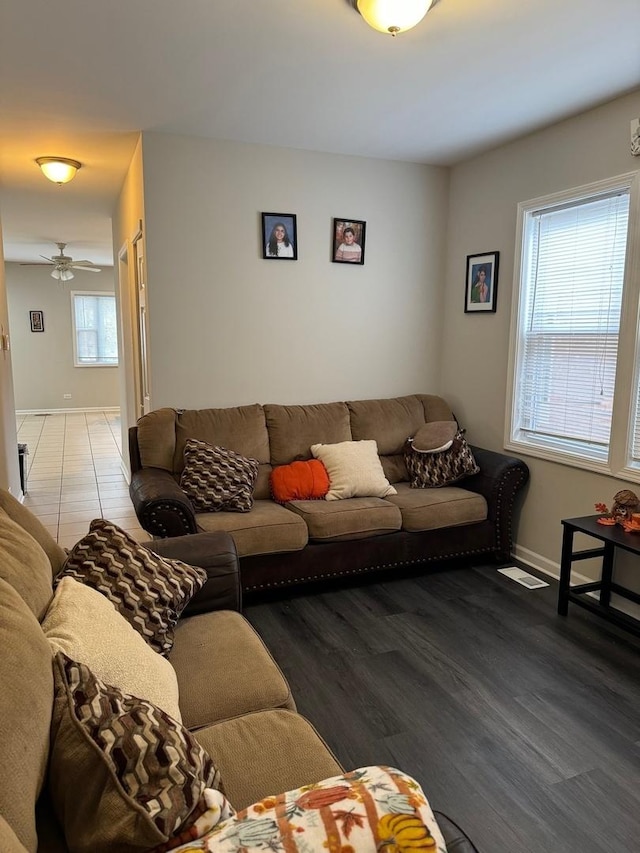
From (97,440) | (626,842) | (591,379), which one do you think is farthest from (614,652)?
(97,440)

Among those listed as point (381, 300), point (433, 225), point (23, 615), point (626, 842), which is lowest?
point (626, 842)

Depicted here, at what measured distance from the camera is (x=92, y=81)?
2.79 meters

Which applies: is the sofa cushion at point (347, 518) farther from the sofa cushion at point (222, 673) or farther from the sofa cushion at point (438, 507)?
the sofa cushion at point (222, 673)

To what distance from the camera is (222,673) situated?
5.53 feet

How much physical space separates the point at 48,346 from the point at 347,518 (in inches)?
345

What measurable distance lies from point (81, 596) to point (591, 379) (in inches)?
112

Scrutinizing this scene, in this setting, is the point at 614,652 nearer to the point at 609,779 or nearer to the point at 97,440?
the point at 609,779

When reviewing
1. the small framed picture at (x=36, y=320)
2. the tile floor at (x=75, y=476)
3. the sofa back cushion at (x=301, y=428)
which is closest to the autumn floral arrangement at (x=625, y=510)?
the sofa back cushion at (x=301, y=428)

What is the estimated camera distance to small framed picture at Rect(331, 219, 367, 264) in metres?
4.04

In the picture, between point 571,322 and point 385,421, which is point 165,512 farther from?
point 571,322

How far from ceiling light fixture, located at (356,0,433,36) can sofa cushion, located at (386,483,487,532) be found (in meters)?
2.33

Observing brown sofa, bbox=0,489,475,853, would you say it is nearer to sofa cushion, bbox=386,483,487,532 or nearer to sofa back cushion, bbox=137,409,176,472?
sofa back cushion, bbox=137,409,176,472

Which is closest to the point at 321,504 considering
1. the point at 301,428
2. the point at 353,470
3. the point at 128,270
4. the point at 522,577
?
the point at 353,470

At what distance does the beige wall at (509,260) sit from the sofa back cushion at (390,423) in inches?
14.5
